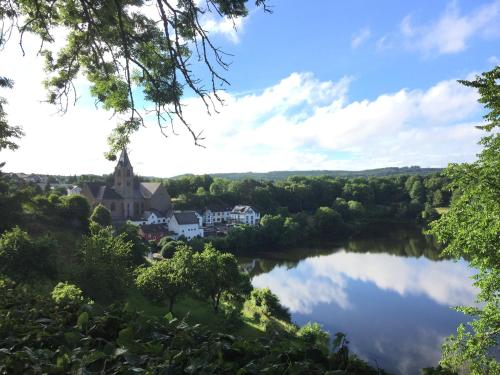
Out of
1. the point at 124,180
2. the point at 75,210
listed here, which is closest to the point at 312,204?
the point at 124,180

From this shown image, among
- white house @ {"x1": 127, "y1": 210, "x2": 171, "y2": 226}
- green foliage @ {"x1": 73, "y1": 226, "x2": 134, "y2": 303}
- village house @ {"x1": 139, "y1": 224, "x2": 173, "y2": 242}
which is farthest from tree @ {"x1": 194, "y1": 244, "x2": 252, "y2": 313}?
white house @ {"x1": 127, "y1": 210, "x2": 171, "y2": 226}

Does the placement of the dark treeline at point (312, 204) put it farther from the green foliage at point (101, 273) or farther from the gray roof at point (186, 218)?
the green foliage at point (101, 273)

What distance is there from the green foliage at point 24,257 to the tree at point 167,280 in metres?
5.07

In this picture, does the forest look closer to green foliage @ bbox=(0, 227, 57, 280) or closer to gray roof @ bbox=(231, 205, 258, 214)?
green foliage @ bbox=(0, 227, 57, 280)

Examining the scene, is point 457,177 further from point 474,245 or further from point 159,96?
point 159,96

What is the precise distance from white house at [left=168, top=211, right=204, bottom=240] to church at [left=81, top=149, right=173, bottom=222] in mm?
5584

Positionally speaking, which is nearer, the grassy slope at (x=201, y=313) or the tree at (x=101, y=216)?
the grassy slope at (x=201, y=313)

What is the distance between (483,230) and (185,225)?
47817mm

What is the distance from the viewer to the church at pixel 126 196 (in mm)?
58125

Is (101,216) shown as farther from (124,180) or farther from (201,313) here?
(201,313)

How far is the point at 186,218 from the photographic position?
55.2 meters

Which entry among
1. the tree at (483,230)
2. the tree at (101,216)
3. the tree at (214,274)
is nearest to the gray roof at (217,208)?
the tree at (101,216)

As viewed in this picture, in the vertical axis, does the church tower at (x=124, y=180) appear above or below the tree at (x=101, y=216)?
above

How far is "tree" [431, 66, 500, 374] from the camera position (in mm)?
8984
